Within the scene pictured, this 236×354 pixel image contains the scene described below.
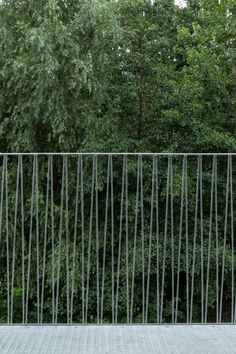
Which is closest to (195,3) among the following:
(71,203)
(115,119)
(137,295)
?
(115,119)

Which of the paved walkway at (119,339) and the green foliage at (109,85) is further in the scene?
the green foliage at (109,85)

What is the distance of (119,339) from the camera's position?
10.2ft

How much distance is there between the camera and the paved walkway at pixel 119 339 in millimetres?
2936

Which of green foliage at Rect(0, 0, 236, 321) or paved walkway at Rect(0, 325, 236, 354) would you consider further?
green foliage at Rect(0, 0, 236, 321)

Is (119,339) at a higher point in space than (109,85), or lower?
lower

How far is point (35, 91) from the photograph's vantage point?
27.0ft

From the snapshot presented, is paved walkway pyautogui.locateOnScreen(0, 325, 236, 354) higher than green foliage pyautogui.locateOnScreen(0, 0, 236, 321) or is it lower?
lower

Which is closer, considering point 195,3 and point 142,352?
point 142,352

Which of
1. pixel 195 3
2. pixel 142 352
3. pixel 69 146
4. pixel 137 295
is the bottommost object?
pixel 137 295

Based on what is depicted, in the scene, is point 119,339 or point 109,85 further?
point 109,85

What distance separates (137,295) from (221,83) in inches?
140

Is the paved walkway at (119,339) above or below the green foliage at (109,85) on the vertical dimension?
below

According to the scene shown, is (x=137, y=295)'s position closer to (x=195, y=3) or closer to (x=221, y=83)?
(x=221, y=83)

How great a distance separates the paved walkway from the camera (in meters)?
2.94
